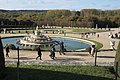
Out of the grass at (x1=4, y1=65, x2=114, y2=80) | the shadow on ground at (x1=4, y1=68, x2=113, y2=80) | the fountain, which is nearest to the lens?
the shadow on ground at (x1=4, y1=68, x2=113, y2=80)

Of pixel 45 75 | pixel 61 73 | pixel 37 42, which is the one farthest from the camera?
pixel 37 42

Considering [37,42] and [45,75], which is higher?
[45,75]

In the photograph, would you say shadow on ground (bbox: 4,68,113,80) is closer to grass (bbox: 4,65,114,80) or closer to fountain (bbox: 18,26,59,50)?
grass (bbox: 4,65,114,80)

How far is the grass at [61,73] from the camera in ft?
45.6

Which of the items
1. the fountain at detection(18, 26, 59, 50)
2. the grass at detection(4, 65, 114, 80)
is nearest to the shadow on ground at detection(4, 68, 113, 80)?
the grass at detection(4, 65, 114, 80)

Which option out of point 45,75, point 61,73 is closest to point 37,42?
point 61,73

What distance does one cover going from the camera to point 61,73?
15078mm

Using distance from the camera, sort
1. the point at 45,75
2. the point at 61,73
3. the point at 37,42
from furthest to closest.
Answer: the point at 37,42 < the point at 61,73 < the point at 45,75

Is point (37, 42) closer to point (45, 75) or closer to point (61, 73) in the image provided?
point (61, 73)

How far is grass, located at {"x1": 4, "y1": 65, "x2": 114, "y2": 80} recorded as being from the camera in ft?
45.6

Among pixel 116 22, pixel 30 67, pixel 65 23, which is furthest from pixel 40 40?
pixel 116 22

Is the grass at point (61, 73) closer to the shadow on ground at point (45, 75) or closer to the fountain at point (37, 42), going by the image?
the shadow on ground at point (45, 75)

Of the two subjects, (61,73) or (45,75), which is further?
(61,73)

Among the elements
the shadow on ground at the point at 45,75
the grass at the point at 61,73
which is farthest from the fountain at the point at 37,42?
the shadow on ground at the point at 45,75
